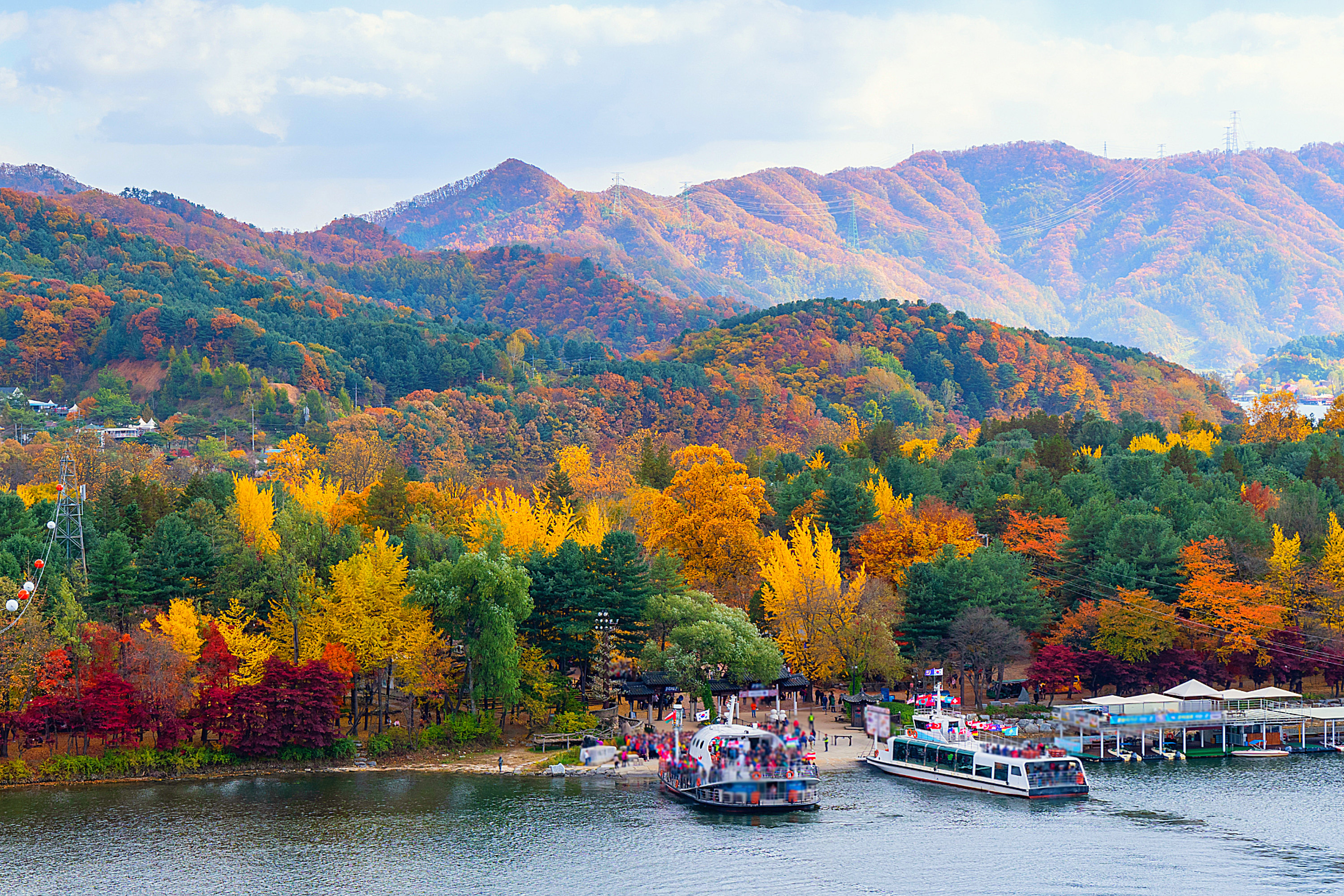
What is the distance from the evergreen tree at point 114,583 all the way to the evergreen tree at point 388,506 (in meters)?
16.7

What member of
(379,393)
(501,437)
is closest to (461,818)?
(501,437)

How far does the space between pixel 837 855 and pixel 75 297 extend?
17119 centimetres

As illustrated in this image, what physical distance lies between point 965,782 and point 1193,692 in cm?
1629

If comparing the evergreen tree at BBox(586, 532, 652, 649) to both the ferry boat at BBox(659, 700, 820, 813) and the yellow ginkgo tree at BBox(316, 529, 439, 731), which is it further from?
the ferry boat at BBox(659, 700, 820, 813)

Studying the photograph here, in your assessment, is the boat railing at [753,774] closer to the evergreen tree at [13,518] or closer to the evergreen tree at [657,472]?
the evergreen tree at [13,518]

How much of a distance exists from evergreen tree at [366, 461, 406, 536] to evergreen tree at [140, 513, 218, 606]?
43.6ft

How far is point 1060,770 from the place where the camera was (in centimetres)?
5678

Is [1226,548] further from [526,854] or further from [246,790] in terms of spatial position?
[246,790]

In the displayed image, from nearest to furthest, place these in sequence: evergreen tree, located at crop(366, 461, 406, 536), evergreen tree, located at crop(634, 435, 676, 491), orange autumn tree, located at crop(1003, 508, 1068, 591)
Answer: orange autumn tree, located at crop(1003, 508, 1068, 591)
evergreen tree, located at crop(366, 461, 406, 536)
evergreen tree, located at crop(634, 435, 676, 491)

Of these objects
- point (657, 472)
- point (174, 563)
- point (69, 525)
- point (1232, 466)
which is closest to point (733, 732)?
point (174, 563)

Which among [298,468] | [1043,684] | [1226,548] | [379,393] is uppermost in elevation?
[379,393]

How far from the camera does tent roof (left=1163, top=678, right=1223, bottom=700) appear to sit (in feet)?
222

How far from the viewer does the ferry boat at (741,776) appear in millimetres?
54469

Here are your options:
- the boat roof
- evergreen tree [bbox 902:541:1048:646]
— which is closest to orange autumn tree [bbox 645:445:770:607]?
evergreen tree [bbox 902:541:1048:646]
